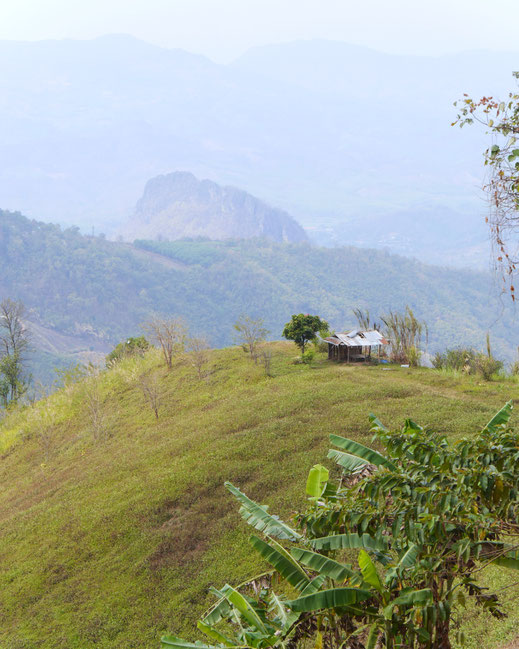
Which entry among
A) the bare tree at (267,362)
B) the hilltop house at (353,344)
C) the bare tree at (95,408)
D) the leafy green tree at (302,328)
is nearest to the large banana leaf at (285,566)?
the bare tree at (95,408)

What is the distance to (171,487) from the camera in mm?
11633

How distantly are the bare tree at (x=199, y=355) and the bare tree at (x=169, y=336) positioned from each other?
2.25 ft

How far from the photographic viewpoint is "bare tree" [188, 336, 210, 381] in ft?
71.7

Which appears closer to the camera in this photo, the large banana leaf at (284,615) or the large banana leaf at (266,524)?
the large banana leaf at (284,615)

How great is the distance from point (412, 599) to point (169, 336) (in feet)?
71.1

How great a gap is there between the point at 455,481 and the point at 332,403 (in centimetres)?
1101

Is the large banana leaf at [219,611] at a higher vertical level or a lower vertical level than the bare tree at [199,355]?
lower

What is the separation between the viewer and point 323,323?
21.0 m

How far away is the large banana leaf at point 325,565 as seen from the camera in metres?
4.30

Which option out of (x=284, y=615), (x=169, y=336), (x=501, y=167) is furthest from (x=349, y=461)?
(x=169, y=336)

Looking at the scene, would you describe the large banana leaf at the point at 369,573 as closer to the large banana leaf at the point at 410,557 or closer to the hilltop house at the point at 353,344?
the large banana leaf at the point at 410,557

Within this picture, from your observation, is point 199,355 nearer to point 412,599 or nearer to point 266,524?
point 266,524

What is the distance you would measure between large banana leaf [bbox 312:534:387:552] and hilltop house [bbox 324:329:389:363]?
15481mm

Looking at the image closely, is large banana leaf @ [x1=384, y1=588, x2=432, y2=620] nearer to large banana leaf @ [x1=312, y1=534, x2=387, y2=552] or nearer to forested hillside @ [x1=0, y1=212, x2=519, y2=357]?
large banana leaf @ [x1=312, y1=534, x2=387, y2=552]
